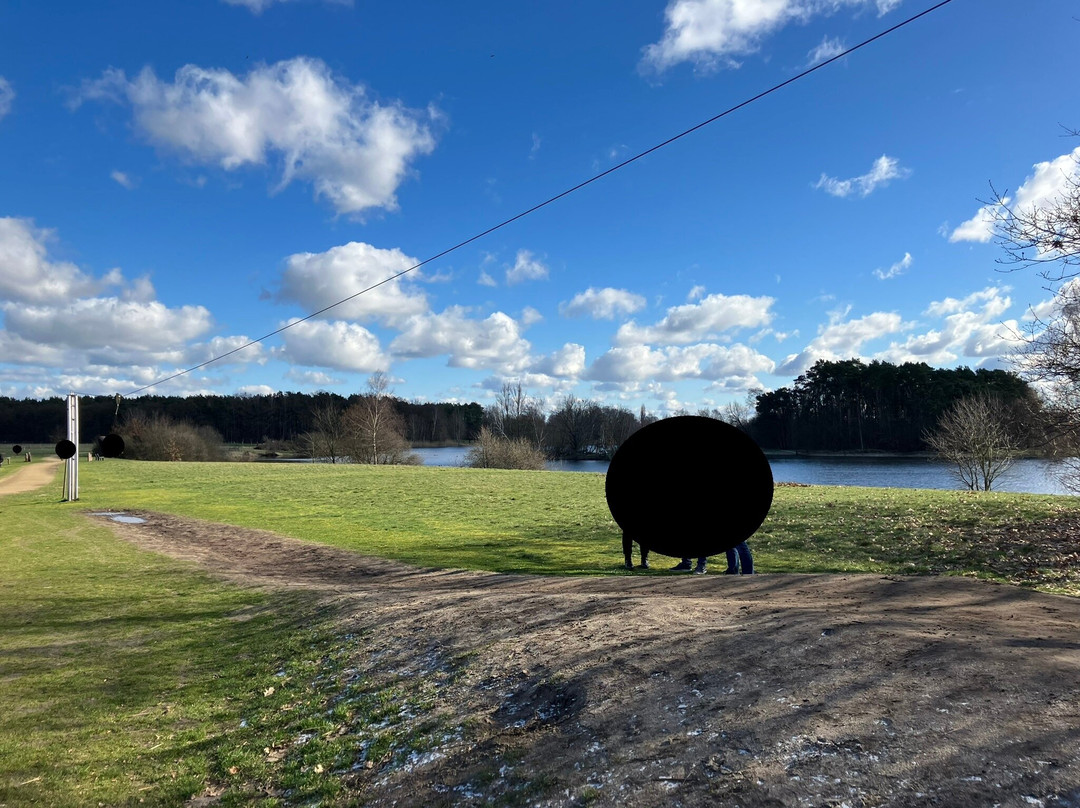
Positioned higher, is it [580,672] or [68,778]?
[580,672]

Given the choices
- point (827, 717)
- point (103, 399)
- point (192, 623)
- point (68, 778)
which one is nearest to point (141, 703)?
point (68, 778)

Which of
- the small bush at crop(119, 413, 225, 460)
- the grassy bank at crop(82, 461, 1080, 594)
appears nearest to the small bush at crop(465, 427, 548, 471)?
the grassy bank at crop(82, 461, 1080, 594)

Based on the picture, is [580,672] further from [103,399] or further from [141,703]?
[103,399]

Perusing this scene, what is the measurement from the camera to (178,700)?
771 centimetres

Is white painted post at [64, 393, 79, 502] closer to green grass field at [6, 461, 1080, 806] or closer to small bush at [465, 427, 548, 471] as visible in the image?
green grass field at [6, 461, 1080, 806]

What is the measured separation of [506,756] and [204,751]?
3.21 metres

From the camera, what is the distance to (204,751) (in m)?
6.42

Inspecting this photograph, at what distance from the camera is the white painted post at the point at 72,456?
30344mm

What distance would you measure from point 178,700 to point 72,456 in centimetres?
2743

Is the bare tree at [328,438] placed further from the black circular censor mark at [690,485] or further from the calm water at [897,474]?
the black circular censor mark at [690,485]

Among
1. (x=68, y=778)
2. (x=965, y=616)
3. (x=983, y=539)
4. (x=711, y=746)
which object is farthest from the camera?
(x=983, y=539)

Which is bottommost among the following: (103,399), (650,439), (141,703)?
(141,703)

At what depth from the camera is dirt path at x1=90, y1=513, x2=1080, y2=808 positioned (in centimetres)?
420

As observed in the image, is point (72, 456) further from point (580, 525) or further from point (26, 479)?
point (26, 479)
